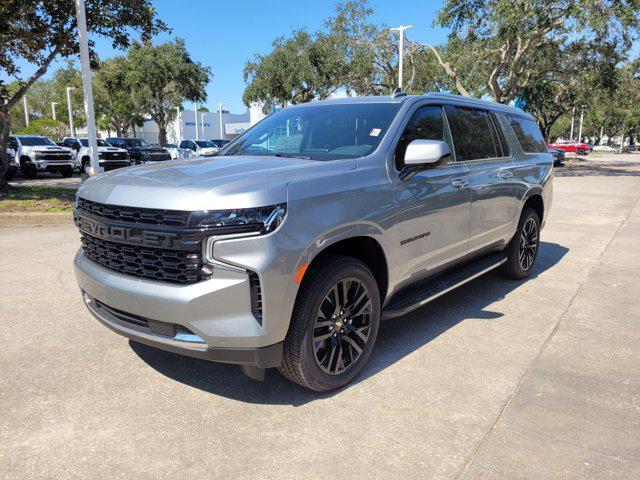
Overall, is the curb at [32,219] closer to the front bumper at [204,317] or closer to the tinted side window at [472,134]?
the front bumper at [204,317]

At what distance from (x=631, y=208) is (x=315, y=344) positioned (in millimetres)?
12513

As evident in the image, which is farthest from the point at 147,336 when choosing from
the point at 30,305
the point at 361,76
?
the point at 361,76

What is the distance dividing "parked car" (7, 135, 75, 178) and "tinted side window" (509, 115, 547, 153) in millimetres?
20248

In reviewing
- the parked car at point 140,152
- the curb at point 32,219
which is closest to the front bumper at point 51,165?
the parked car at point 140,152

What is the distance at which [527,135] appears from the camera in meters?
6.02

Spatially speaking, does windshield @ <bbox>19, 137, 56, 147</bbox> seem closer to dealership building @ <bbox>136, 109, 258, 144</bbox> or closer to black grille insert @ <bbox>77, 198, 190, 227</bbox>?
black grille insert @ <bbox>77, 198, 190, 227</bbox>

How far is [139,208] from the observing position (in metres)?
2.82

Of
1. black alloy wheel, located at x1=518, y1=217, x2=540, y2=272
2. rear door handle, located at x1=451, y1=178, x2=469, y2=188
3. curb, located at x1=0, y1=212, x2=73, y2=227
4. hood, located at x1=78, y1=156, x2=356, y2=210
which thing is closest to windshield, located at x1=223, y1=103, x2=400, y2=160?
hood, located at x1=78, y1=156, x2=356, y2=210

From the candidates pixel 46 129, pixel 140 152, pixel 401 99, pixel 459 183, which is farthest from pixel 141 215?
pixel 46 129

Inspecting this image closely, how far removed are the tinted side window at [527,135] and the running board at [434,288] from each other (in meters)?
1.53

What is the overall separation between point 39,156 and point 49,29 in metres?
10.0

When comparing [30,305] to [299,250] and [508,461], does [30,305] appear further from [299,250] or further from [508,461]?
[508,461]

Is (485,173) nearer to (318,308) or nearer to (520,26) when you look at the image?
(318,308)

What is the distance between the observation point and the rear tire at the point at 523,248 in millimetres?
5742
